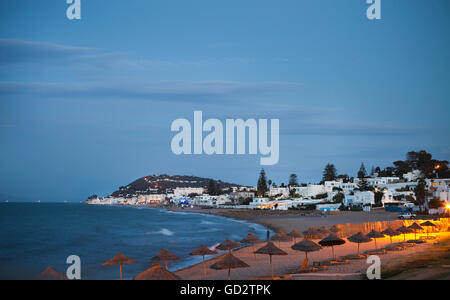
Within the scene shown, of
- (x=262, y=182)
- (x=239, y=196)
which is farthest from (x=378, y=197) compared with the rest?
(x=239, y=196)

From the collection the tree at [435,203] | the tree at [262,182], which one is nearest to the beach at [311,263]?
the tree at [435,203]

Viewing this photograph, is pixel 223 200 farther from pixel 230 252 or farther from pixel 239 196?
pixel 230 252

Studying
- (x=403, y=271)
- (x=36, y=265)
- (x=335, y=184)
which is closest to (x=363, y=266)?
(x=403, y=271)

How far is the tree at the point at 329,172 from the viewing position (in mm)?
119494

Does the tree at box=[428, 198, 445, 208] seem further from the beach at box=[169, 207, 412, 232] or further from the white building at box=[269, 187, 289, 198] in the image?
the white building at box=[269, 187, 289, 198]

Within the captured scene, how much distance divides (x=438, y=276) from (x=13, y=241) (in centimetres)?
4365

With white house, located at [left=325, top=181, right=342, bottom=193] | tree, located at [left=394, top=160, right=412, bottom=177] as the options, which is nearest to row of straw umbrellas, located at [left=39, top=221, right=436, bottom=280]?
white house, located at [left=325, top=181, right=342, bottom=193]

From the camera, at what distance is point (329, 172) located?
4739 inches

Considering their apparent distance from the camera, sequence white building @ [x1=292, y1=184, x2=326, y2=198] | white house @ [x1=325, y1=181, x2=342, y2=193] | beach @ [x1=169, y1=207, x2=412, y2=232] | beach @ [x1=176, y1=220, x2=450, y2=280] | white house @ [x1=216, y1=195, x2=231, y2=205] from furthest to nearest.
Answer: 1. white house @ [x1=216, y1=195, x2=231, y2=205]
2. white building @ [x1=292, y1=184, x2=326, y2=198]
3. white house @ [x1=325, y1=181, x2=342, y2=193]
4. beach @ [x1=169, y1=207, x2=412, y2=232]
5. beach @ [x1=176, y1=220, x2=450, y2=280]

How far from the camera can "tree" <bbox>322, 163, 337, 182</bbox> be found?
392 feet

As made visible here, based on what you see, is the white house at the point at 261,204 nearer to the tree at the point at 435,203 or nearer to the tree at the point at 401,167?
the tree at the point at 401,167

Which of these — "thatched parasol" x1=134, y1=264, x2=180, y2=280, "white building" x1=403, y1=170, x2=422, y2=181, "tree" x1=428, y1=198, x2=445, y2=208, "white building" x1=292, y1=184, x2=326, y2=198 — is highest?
"white building" x1=403, y1=170, x2=422, y2=181
